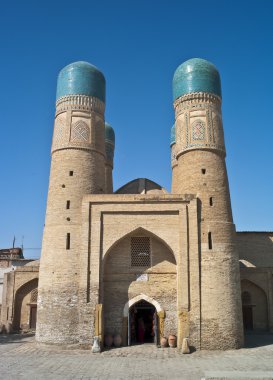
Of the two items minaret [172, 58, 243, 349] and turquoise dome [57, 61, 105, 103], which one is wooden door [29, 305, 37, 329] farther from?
turquoise dome [57, 61, 105, 103]

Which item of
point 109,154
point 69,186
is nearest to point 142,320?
point 69,186

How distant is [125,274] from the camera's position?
17.1m

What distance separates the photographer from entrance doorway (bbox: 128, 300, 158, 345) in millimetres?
16819

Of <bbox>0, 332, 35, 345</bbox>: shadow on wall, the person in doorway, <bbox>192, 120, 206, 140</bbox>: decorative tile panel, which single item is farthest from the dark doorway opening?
<bbox>0, 332, 35, 345</bbox>: shadow on wall

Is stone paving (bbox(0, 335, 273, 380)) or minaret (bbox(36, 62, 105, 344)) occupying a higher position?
minaret (bbox(36, 62, 105, 344))

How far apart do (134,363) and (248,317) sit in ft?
34.3

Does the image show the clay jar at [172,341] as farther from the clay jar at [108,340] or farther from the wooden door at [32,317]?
the wooden door at [32,317]

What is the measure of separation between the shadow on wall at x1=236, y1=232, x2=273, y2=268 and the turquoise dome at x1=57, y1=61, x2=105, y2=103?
1245 cm

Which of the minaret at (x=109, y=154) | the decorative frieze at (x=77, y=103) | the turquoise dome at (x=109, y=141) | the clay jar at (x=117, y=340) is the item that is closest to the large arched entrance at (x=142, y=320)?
the clay jar at (x=117, y=340)

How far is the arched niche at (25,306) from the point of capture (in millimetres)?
21969

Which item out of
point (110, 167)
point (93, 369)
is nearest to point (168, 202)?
point (93, 369)

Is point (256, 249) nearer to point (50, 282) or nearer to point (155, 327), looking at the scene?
point (155, 327)

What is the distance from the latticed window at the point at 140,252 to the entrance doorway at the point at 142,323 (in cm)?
166

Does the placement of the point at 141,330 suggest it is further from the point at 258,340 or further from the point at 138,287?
the point at 258,340
